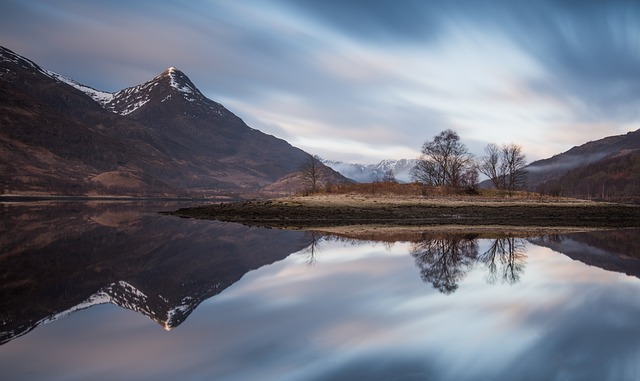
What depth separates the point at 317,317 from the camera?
1073cm

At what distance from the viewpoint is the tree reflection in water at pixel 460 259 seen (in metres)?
15.9

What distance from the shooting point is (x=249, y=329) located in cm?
976

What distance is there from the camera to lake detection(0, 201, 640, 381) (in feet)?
25.3

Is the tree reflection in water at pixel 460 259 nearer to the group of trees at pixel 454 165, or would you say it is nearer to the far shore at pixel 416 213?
the far shore at pixel 416 213

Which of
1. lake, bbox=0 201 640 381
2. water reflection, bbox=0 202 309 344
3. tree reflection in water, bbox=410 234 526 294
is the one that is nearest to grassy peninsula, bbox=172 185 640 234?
tree reflection in water, bbox=410 234 526 294

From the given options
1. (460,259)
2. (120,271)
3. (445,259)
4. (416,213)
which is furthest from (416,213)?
(120,271)

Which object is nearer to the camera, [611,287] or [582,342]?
[582,342]

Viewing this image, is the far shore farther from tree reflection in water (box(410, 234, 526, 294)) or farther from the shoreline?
tree reflection in water (box(410, 234, 526, 294))

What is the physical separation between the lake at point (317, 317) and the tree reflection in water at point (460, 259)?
0.14 m

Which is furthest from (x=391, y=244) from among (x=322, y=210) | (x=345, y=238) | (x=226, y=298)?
(x=322, y=210)

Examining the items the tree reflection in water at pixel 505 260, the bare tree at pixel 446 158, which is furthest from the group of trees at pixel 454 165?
the tree reflection in water at pixel 505 260

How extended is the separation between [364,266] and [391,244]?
A: 26.6 feet

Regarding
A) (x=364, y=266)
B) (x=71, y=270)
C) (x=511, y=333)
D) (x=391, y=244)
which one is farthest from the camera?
(x=391, y=244)

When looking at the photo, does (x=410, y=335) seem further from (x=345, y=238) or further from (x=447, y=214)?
(x=447, y=214)
